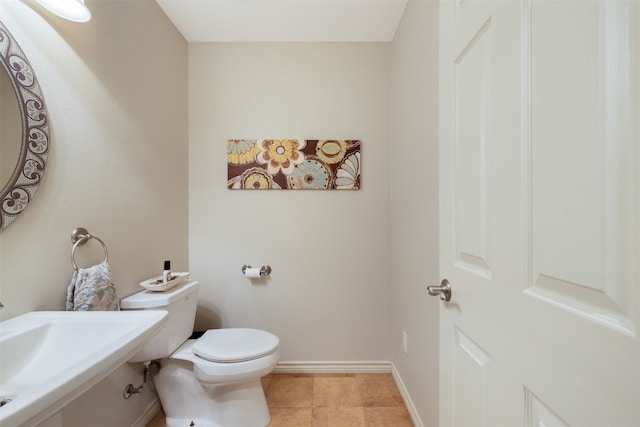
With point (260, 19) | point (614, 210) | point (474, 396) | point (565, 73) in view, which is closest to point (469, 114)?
point (565, 73)

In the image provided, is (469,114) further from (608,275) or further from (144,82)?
(144,82)

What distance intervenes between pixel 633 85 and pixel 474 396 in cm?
68

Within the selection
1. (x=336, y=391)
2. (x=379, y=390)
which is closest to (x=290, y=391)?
(x=336, y=391)

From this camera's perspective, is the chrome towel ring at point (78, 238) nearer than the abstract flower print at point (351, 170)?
Yes

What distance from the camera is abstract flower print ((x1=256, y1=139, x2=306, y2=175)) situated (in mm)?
1914

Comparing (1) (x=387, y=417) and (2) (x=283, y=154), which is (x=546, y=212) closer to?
(1) (x=387, y=417)

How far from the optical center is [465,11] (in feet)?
2.21

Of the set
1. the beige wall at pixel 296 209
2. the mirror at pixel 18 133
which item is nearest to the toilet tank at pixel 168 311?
the beige wall at pixel 296 209

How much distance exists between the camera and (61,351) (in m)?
0.81

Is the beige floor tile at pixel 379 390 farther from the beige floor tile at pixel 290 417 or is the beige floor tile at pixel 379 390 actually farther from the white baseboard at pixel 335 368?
the beige floor tile at pixel 290 417

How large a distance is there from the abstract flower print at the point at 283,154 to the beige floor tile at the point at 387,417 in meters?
1.61

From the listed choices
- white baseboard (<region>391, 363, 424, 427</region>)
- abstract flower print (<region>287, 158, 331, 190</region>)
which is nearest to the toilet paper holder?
abstract flower print (<region>287, 158, 331, 190</region>)

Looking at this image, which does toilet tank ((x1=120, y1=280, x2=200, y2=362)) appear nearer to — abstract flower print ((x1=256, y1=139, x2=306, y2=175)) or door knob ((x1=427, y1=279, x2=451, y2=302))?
abstract flower print ((x1=256, y1=139, x2=306, y2=175))

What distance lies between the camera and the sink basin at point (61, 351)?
1.77ft
